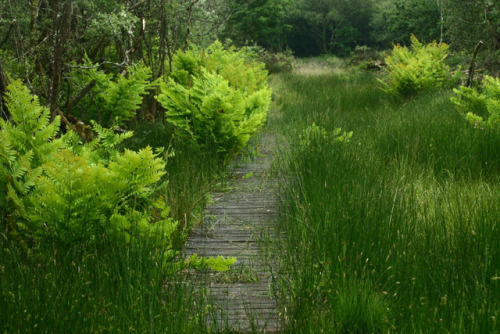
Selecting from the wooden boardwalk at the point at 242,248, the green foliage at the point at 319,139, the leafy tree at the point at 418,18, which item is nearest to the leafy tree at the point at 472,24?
the green foliage at the point at 319,139

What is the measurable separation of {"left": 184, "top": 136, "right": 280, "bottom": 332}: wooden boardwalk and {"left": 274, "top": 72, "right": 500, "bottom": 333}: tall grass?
13 centimetres

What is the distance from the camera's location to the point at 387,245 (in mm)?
2393

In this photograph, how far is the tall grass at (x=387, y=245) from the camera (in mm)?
1943

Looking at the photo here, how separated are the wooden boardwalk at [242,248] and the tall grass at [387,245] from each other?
0.13m

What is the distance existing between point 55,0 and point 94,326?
3948 mm

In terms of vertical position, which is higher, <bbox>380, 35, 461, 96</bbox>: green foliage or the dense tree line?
the dense tree line

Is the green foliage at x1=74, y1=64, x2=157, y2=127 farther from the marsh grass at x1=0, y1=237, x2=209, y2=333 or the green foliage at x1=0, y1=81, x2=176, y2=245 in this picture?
the marsh grass at x1=0, y1=237, x2=209, y2=333

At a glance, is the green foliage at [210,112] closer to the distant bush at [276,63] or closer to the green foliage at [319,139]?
the green foliage at [319,139]

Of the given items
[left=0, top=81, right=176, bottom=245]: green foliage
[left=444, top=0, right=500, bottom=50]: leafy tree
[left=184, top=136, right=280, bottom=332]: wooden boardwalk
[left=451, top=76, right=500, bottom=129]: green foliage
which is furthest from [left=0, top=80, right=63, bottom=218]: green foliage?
[left=444, top=0, right=500, bottom=50]: leafy tree

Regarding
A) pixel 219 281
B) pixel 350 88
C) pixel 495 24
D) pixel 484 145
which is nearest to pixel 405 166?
pixel 484 145

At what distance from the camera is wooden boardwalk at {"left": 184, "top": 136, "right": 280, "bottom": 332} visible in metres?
2.16

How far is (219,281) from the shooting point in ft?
8.25

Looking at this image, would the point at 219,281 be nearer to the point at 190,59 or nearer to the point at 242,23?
the point at 190,59

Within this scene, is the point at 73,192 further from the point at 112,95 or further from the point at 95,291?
the point at 112,95
